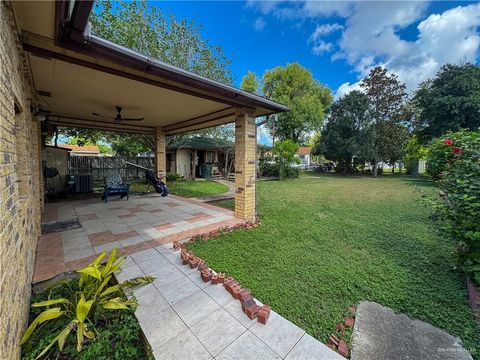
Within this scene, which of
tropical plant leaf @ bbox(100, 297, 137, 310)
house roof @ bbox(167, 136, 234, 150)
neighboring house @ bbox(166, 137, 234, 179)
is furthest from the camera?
neighboring house @ bbox(166, 137, 234, 179)

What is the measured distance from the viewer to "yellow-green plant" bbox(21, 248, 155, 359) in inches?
58.9

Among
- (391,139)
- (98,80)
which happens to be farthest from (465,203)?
(391,139)

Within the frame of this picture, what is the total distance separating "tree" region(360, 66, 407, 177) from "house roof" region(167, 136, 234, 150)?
12.4 m

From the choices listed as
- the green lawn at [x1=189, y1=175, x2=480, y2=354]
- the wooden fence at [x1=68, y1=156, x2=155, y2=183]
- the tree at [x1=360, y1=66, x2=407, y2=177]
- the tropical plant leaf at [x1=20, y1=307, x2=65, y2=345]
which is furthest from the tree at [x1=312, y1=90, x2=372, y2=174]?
the tropical plant leaf at [x1=20, y1=307, x2=65, y2=345]

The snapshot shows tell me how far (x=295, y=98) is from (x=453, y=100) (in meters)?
11.0

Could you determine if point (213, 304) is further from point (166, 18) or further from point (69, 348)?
point (166, 18)

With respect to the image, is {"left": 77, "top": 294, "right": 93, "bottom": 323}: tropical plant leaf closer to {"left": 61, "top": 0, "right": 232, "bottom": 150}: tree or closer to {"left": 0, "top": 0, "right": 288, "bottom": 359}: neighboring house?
{"left": 0, "top": 0, "right": 288, "bottom": 359}: neighboring house

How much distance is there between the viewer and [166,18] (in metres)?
9.91

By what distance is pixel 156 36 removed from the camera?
9867 mm

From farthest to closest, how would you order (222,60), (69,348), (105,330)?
(222,60) < (105,330) < (69,348)

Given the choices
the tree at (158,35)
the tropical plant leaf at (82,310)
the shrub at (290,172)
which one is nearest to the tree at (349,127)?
the shrub at (290,172)

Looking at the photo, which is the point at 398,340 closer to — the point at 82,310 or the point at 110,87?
the point at 82,310

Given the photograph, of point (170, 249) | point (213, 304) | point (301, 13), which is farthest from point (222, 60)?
point (213, 304)

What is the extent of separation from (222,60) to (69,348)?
13.3 meters
